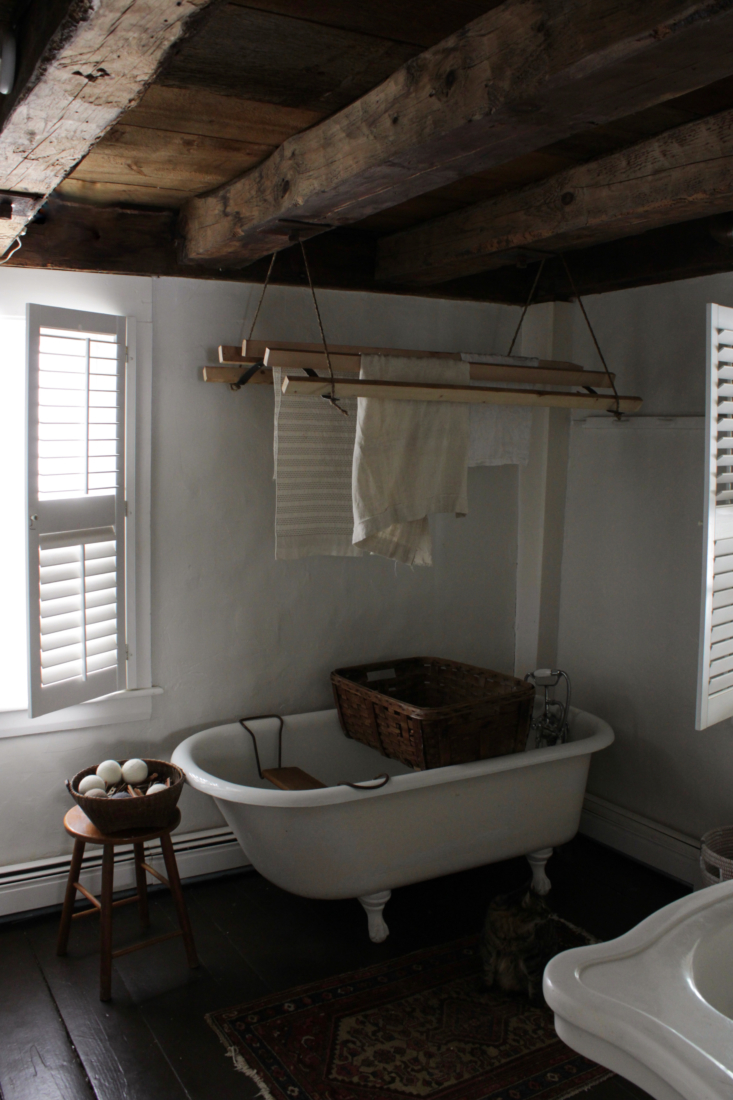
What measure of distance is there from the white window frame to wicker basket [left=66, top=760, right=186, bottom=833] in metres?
0.31

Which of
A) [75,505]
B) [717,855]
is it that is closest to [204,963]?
[75,505]

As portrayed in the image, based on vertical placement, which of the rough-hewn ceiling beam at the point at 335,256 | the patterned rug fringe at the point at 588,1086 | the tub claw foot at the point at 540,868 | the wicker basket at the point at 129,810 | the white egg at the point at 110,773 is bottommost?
the patterned rug fringe at the point at 588,1086

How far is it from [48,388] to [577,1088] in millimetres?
2282

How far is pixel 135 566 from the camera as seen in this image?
111 inches

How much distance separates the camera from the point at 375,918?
264cm

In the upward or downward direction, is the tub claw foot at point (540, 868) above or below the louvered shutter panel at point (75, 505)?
below

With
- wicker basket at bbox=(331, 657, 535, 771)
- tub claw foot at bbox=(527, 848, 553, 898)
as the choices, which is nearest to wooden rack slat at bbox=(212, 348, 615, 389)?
wicker basket at bbox=(331, 657, 535, 771)

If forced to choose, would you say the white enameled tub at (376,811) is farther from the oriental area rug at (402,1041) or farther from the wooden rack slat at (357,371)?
the wooden rack slat at (357,371)

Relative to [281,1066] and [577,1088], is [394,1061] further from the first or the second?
[577,1088]

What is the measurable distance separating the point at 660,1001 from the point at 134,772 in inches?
69.7

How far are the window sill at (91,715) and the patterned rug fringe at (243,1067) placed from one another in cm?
100

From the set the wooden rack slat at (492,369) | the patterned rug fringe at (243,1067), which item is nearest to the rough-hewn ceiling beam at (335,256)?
the wooden rack slat at (492,369)

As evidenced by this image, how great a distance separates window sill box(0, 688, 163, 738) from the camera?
2666 mm

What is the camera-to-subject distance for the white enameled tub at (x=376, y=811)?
249 cm
